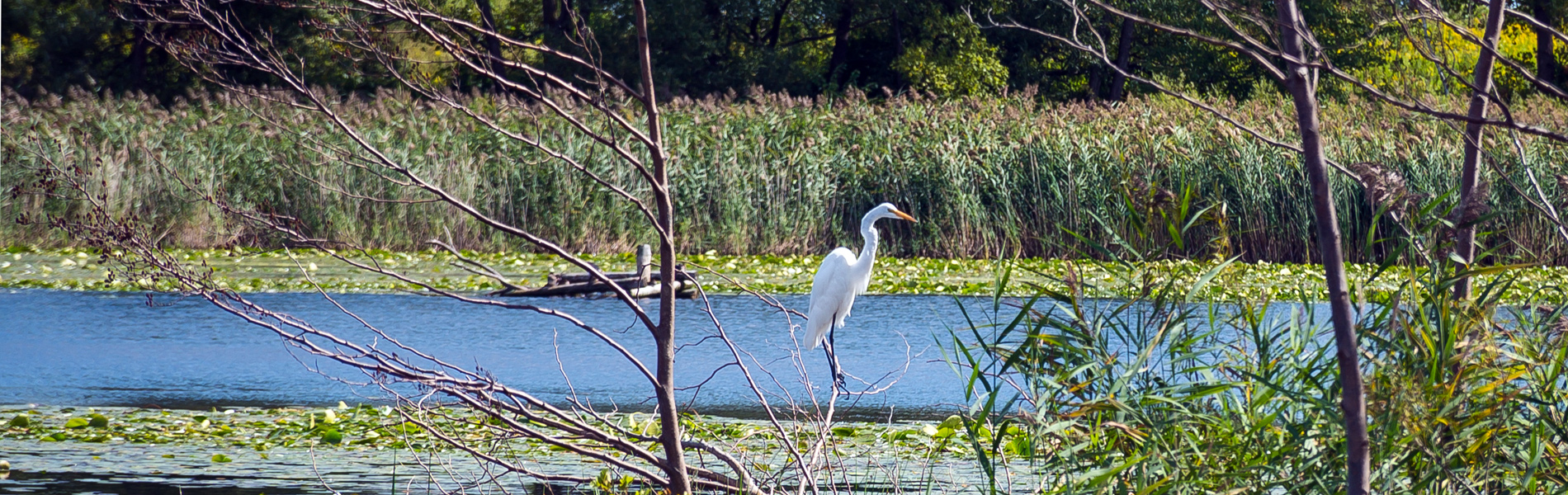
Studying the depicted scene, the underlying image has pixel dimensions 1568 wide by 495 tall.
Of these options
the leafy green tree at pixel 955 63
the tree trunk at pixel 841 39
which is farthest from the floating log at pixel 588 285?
the tree trunk at pixel 841 39

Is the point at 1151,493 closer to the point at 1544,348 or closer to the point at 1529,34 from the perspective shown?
the point at 1544,348

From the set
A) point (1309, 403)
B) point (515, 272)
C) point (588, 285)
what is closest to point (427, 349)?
point (588, 285)

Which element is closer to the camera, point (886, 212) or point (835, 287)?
point (835, 287)

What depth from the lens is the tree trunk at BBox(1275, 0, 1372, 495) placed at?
7.61 ft

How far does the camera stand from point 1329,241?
243 centimetres

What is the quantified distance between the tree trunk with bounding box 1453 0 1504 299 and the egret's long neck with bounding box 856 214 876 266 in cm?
439

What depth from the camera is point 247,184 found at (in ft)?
45.4

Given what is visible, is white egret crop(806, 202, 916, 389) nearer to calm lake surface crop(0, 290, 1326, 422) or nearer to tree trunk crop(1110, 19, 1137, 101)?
calm lake surface crop(0, 290, 1326, 422)

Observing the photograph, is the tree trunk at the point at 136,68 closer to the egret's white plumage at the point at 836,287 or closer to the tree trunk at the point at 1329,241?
the egret's white plumage at the point at 836,287

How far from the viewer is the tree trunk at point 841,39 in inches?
1065

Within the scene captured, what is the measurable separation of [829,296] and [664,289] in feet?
14.2

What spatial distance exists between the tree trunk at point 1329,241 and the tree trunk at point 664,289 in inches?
50.1

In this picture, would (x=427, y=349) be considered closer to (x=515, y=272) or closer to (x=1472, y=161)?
(x=515, y=272)

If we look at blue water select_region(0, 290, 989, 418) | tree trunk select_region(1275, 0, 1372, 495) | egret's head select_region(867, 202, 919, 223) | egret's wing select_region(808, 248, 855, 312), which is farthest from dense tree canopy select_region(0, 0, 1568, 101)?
tree trunk select_region(1275, 0, 1372, 495)
